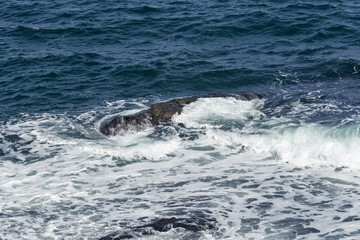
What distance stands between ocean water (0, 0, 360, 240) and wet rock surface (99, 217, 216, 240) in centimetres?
22

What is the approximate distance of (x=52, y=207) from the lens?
1880 centimetres

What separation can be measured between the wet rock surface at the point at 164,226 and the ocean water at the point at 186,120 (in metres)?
0.22

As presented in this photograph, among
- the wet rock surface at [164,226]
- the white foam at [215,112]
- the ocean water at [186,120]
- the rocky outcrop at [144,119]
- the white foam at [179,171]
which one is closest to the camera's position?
the wet rock surface at [164,226]

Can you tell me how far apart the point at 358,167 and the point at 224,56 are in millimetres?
12390

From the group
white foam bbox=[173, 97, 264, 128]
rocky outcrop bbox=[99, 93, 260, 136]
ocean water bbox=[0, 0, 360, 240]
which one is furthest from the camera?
white foam bbox=[173, 97, 264, 128]

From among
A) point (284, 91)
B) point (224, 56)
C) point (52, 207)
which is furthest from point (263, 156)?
point (224, 56)

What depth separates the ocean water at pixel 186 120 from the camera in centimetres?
1800

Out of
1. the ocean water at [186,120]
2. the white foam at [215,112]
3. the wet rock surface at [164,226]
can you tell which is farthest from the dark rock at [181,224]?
the white foam at [215,112]

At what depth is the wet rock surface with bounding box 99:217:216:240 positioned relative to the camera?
16500 millimetres

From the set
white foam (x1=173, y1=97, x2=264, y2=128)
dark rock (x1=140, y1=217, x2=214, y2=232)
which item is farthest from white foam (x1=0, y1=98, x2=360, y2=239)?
dark rock (x1=140, y1=217, x2=214, y2=232)

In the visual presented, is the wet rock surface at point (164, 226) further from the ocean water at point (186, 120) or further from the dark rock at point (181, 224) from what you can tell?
the ocean water at point (186, 120)

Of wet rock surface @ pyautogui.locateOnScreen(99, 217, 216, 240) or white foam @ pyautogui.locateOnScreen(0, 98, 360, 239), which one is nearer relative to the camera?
wet rock surface @ pyautogui.locateOnScreen(99, 217, 216, 240)

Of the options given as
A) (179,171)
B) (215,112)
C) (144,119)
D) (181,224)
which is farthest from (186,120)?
(181,224)

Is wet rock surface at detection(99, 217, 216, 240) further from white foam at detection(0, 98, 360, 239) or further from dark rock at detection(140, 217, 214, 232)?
white foam at detection(0, 98, 360, 239)
